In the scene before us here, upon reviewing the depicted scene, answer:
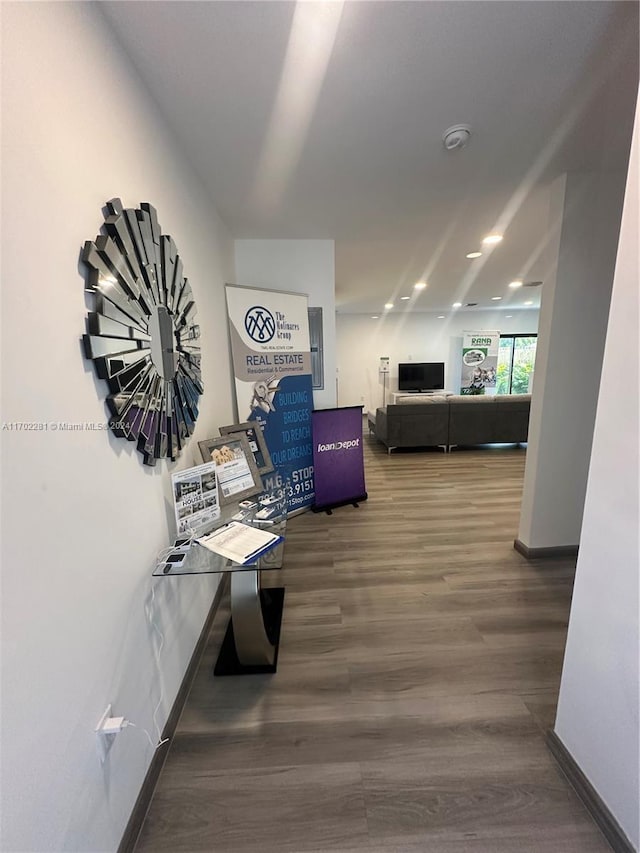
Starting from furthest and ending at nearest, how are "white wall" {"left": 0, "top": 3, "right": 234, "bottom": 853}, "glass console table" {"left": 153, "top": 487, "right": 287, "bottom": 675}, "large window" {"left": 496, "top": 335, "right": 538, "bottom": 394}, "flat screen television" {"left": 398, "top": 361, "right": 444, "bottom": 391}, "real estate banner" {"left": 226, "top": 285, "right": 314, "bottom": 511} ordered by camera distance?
"large window" {"left": 496, "top": 335, "right": 538, "bottom": 394} → "flat screen television" {"left": 398, "top": 361, "right": 444, "bottom": 391} → "real estate banner" {"left": 226, "top": 285, "right": 314, "bottom": 511} → "glass console table" {"left": 153, "top": 487, "right": 287, "bottom": 675} → "white wall" {"left": 0, "top": 3, "right": 234, "bottom": 853}

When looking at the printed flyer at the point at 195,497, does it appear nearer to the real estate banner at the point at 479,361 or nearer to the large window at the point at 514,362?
the real estate banner at the point at 479,361

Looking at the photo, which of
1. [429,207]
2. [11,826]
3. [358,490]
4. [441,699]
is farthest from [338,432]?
[11,826]

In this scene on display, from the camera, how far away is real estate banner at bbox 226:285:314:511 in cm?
277

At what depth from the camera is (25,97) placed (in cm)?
75

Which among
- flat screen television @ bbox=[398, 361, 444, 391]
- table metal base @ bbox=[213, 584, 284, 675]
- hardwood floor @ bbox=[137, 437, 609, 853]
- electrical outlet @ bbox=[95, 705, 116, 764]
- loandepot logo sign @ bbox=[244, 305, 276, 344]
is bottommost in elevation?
hardwood floor @ bbox=[137, 437, 609, 853]

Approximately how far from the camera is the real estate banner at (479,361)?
27.8 feet

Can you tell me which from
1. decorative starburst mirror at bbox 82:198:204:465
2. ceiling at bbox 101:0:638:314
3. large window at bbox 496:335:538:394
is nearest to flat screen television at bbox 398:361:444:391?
large window at bbox 496:335:538:394

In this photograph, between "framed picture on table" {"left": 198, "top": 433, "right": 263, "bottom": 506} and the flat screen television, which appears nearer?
"framed picture on table" {"left": 198, "top": 433, "right": 263, "bottom": 506}

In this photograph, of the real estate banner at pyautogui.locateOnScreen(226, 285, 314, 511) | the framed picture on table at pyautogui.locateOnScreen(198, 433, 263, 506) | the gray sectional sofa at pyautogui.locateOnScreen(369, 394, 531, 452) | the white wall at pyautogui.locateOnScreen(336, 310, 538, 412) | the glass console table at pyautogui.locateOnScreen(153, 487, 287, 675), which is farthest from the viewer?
the white wall at pyautogui.locateOnScreen(336, 310, 538, 412)

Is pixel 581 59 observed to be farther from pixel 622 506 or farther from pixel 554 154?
pixel 622 506

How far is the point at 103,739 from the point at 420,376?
849 cm

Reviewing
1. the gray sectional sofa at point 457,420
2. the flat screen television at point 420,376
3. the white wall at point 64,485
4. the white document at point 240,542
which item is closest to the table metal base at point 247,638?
the white document at point 240,542

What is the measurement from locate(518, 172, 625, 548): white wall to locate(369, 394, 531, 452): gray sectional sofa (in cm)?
283

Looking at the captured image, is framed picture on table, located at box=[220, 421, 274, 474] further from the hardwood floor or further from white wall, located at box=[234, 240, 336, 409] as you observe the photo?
white wall, located at box=[234, 240, 336, 409]
